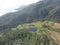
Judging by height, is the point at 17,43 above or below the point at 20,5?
below

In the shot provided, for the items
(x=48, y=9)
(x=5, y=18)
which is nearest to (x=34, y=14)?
(x=48, y=9)

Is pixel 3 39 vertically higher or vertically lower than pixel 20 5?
lower

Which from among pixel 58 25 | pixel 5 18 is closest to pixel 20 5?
pixel 5 18

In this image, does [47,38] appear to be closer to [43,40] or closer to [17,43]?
[43,40]

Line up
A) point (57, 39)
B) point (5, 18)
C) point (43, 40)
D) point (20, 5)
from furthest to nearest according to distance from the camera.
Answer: point (20, 5) < point (5, 18) < point (57, 39) < point (43, 40)

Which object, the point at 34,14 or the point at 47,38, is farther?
the point at 34,14

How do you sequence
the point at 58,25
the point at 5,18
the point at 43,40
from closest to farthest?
the point at 43,40, the point at 58,25, the point at 5,18

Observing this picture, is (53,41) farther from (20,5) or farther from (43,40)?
(20,5)

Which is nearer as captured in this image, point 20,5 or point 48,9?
point 48,9

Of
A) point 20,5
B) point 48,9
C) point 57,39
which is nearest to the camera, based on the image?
point 57,39
